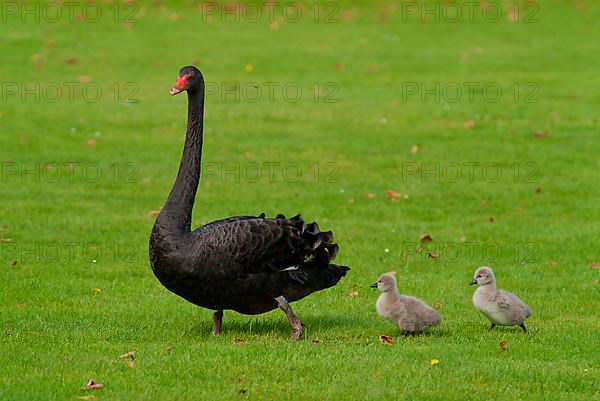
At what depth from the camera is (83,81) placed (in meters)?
22.7

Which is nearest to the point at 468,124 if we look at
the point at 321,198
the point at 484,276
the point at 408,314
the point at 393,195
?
the point at 393,195

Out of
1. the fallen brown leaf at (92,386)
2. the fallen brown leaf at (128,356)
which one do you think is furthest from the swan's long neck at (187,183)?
the fallen brown leaf at (92,386)

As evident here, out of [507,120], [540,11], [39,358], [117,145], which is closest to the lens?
[39,358]

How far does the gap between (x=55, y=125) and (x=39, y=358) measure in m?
11.9

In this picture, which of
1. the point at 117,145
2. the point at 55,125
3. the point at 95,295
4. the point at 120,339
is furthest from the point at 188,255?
the point at 55,125

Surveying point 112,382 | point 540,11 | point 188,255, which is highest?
point 540,11

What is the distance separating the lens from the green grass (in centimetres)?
738

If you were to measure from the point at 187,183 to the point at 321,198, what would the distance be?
6.20 meters

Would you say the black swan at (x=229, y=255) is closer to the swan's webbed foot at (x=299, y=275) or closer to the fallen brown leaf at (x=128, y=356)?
the swan's webbed foot at (x=299, y=275)

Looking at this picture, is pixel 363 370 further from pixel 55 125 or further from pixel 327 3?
pixel 327 3

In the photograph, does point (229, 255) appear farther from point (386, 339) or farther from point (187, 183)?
point (386, 339)

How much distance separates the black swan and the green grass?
35 cm

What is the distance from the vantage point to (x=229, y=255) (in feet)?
26.7

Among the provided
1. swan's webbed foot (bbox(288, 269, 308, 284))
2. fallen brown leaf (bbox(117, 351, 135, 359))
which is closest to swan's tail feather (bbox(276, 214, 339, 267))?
swan's webbed foot (bbox(288, 269, 308, 284))
